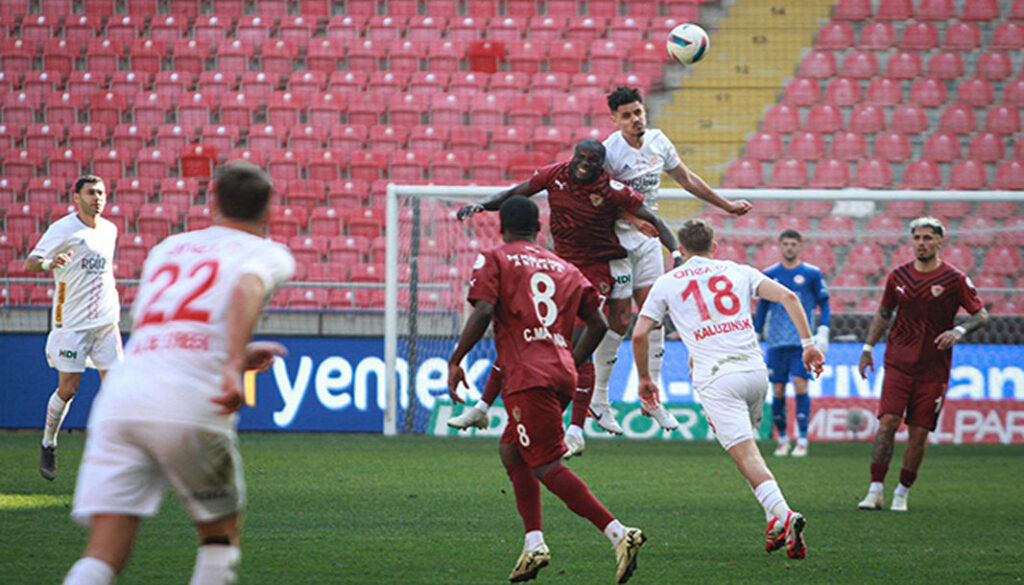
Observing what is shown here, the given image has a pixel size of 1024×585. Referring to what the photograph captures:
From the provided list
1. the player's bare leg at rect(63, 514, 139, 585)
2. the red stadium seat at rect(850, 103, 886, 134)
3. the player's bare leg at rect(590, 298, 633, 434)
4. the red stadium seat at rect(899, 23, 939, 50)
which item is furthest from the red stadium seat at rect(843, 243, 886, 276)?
the player's bare leg at rect(63, 514, 139, 585)

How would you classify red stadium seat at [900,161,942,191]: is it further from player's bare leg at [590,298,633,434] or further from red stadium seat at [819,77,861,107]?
player's bare leg at [590,298,633,434]

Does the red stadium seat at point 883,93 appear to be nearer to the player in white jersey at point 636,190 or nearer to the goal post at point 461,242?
the goal post at point 461,242

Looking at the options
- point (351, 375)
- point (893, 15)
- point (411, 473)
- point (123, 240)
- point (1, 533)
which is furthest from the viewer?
point (893, 15)

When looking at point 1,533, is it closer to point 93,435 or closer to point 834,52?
point 93,435

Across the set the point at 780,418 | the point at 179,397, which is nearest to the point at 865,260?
the point at 780,418

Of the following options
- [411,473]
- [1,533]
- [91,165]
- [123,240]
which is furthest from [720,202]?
[91,165]

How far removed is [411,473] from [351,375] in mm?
4504

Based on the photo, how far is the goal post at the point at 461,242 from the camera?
15.4 m

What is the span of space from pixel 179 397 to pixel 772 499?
3.95m

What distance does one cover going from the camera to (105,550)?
152 inches

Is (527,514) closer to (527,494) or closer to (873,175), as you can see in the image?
(527,494)

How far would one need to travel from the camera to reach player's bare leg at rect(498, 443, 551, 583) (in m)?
5.92

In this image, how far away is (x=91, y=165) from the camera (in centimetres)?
2052

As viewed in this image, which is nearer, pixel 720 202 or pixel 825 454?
pixel 720 202
